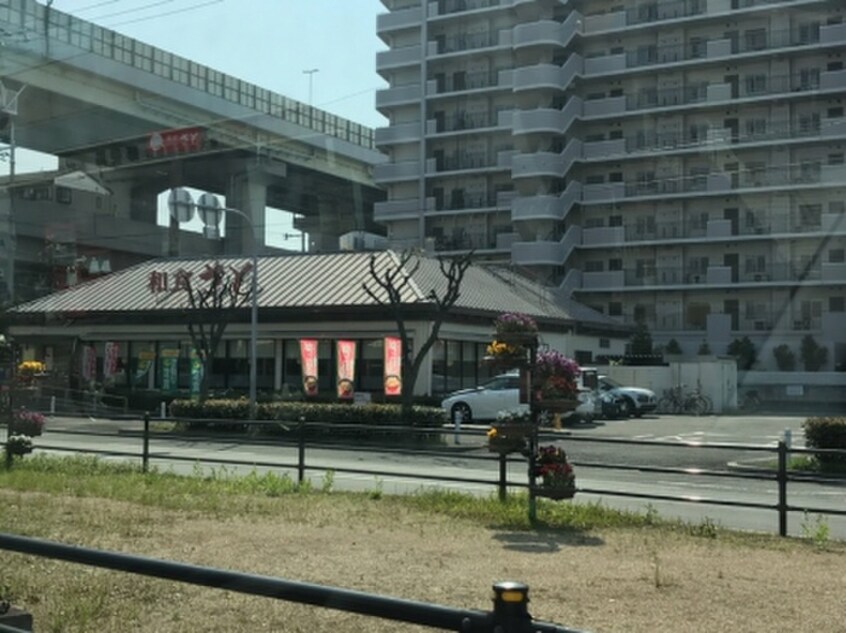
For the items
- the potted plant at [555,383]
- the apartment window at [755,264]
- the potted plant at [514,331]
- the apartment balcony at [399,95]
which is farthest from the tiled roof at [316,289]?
the apartment balcony at [399,95]

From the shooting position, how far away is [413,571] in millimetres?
6832

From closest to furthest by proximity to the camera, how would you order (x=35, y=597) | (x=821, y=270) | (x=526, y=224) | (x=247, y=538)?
(x=35, y=597) → (x=247, y=538) → (x=821, y=270) → (x=526, y=224)

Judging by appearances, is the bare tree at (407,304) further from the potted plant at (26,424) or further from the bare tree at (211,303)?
the potted plant at (26,424)

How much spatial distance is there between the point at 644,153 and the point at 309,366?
33.4m

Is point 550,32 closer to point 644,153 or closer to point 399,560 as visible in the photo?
point 644,153

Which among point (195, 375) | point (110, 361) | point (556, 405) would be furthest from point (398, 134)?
point (556, 405)

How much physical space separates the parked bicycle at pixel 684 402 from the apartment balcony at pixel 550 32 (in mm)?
27594

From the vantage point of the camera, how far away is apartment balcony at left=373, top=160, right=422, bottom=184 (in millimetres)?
63844

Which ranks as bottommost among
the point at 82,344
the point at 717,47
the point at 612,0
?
the point at 82,344

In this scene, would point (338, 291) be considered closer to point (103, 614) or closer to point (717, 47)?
point (103, 614)

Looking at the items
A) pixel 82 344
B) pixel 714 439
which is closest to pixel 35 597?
pixel 714 439

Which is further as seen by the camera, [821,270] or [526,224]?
[526,224]

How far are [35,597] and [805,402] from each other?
46417 millimetres

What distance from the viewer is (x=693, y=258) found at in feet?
183
